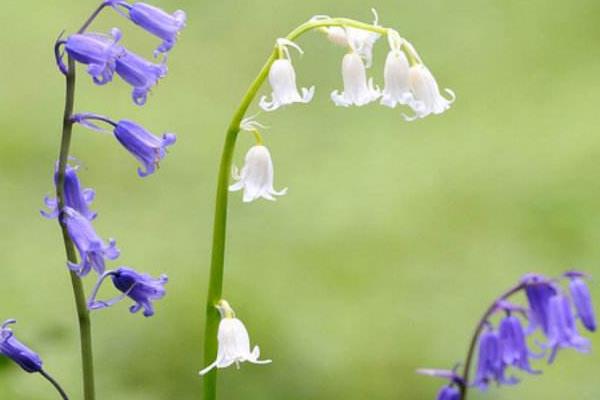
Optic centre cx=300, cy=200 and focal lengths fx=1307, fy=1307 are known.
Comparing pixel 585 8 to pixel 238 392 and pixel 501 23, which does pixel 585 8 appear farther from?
pixel 238 392

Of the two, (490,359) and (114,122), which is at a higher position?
(114,122)

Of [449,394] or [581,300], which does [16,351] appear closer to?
[449,394]

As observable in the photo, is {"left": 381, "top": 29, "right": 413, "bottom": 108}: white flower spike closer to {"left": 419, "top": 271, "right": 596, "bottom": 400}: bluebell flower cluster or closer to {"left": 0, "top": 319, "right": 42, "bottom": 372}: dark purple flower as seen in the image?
{"left": 419, "top": 271, "right": 596, "bottom": 400}: bluebell flower cluster

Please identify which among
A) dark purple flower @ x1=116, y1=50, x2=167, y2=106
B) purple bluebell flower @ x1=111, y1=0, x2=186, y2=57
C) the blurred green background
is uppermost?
purple bluebell flower @ x1=111, y1=0, x2=186, y2=57

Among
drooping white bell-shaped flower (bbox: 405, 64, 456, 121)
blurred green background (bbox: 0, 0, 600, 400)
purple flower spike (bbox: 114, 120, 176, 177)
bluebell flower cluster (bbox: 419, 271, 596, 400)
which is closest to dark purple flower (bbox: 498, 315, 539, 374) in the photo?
bluebell flower cluster (bbox: 419, 271, 596, 400)

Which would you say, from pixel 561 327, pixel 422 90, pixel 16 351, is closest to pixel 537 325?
pixel 561 327

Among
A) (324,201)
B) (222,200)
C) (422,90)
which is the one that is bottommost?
(324,201)

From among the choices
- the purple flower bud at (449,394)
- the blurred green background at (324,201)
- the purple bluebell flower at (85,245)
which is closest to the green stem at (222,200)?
the purple bluebell flower at (85,245)

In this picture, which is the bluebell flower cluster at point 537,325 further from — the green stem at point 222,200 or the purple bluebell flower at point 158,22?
the purple bluebell flower at point 158,22
